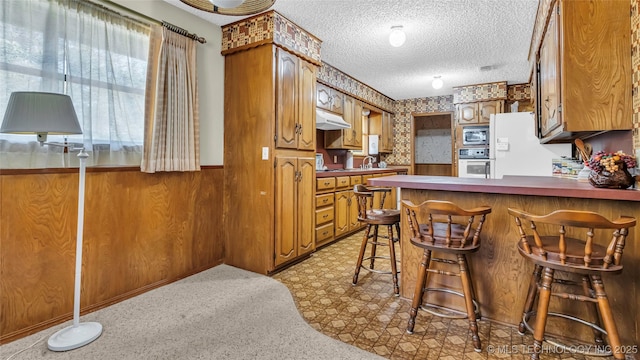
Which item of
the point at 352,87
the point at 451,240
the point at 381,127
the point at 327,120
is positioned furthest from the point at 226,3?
the point at 381,127

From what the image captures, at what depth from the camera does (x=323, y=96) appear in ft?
14.0

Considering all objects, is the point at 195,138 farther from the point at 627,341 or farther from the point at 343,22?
the point at 627,341

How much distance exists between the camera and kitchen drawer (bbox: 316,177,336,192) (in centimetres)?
357

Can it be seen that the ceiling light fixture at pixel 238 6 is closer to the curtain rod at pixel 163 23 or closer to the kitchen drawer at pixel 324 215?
the curtain rod at pixel 163 23

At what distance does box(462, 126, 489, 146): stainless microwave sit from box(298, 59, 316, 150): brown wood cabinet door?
331cm

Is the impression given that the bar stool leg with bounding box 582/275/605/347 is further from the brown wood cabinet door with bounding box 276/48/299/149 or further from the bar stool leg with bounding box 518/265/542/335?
the brown wood cabinet door with bounding box 276/48/299/149

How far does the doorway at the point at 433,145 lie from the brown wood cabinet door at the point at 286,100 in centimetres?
479

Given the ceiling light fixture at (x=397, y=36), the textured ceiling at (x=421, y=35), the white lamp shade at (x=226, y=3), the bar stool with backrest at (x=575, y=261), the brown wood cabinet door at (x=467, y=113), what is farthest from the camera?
→ the brown wood cabinet door at (x=467, y=113)

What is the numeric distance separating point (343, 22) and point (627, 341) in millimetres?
3148

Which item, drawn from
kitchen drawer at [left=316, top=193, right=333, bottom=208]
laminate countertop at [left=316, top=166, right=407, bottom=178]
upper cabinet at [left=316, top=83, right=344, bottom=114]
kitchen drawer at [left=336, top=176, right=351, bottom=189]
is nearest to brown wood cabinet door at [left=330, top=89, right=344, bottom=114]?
upper cabinet at [left=316, top=83, right=344, bottom=114]

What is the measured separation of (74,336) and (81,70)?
1752 mm

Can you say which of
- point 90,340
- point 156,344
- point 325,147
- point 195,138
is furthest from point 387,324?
point 325,147

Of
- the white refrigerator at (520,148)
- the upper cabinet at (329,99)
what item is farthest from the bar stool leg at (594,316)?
the upper cabinet at (329,99)

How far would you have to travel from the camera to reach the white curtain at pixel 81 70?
Result: 1.79m
